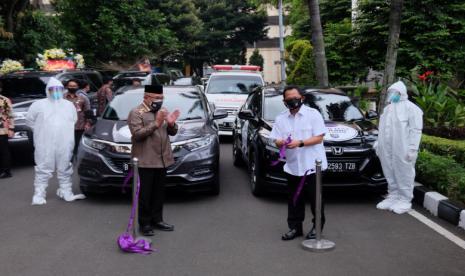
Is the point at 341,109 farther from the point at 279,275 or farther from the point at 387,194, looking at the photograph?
the point at 279,275

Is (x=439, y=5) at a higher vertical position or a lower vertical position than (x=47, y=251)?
higher

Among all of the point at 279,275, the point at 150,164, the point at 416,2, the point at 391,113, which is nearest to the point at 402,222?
the point at 391,113

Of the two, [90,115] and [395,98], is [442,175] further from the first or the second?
[90,115]

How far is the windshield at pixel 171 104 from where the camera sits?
8727mm

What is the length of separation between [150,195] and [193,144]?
1.62m

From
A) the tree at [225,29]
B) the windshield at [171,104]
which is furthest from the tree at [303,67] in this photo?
the tree at [225,29]

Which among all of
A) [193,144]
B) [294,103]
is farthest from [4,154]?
[294,103]

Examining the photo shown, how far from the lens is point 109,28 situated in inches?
1086

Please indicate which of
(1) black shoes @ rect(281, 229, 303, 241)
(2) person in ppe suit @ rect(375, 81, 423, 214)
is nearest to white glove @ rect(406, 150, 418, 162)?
(2) person in ppe suit @ rect(375, 81, 423, 214)

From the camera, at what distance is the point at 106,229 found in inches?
253

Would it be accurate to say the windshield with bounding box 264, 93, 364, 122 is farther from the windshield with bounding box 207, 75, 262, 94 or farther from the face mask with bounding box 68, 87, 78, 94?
the windshield with bounding box 207, 75, 262, 94

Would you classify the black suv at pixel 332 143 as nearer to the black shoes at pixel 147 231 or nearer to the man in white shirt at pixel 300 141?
the man in white shirt at pixel 300 141

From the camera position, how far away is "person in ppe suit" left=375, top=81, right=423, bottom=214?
7.09 metres

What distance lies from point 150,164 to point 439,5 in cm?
1507
